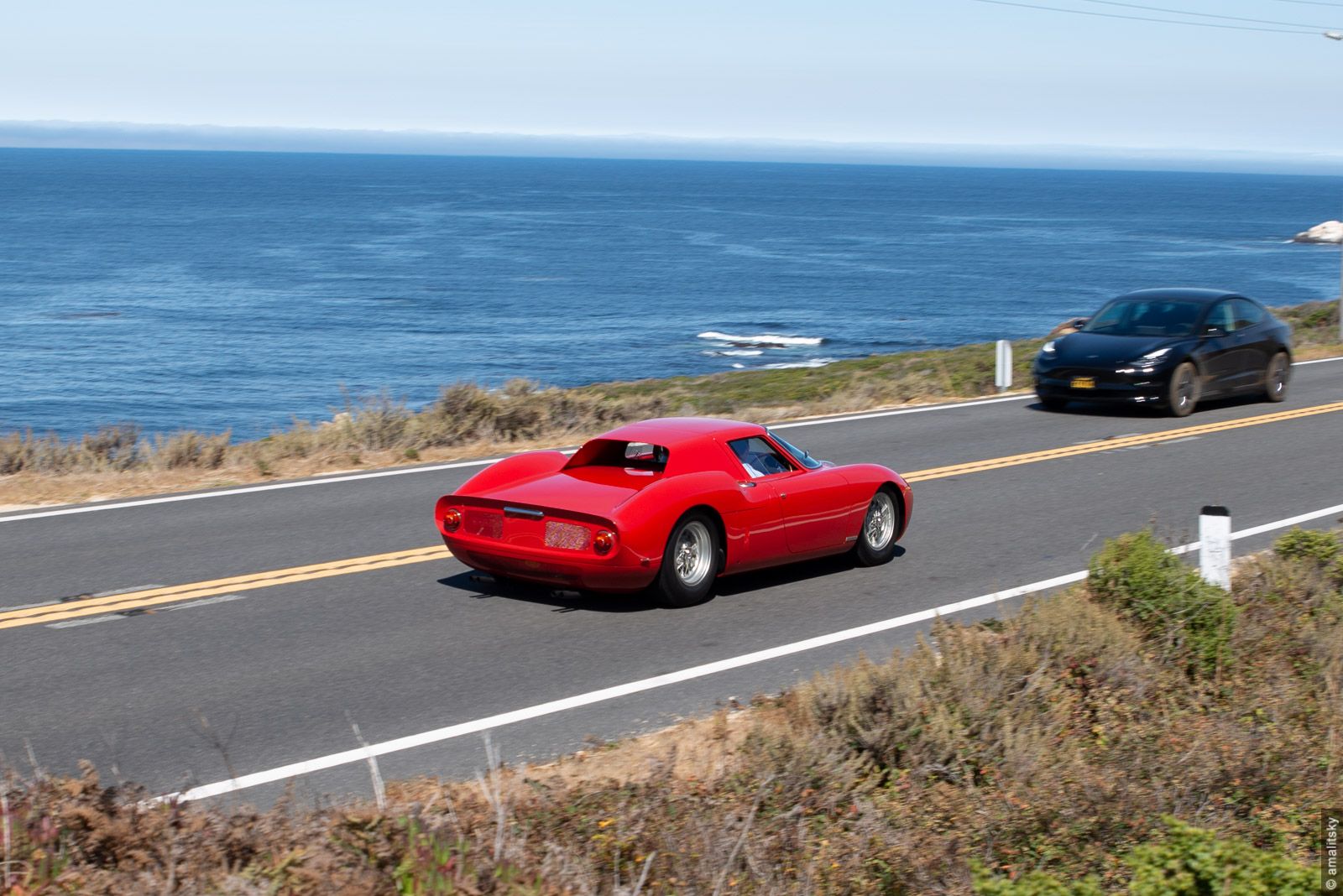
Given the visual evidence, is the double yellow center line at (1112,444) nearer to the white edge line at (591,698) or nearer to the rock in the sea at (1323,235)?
the white edge line at (591,698)

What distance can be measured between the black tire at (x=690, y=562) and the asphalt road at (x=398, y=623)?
15 centimetres

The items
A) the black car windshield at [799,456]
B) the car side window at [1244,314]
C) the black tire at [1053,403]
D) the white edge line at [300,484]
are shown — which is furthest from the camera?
the car side window at [1244,314]

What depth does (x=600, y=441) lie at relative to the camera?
1062 centimetres

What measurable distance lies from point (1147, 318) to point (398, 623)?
49.2 feet

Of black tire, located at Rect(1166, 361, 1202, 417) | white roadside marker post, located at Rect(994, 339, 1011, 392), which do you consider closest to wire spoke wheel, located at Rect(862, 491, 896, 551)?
black tire, located at Rect(1166, 361, 1202, 417)

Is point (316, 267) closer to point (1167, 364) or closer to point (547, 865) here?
point (1167, 364)

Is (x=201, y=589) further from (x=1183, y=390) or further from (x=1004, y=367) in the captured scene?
(x=1004, y=367)

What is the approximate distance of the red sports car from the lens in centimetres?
959

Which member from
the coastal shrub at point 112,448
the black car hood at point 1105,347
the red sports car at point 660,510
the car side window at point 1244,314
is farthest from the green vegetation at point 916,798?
the car side window at point 1244,314

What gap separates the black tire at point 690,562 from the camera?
32.3 feet

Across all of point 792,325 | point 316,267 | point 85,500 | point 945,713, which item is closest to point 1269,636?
point 945,713

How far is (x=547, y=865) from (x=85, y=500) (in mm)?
10037

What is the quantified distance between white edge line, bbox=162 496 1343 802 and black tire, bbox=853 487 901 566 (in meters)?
1.13

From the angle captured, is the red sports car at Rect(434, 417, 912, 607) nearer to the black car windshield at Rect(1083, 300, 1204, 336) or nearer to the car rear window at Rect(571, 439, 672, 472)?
the car rear window at Rect(571, 439, 672, 472)
